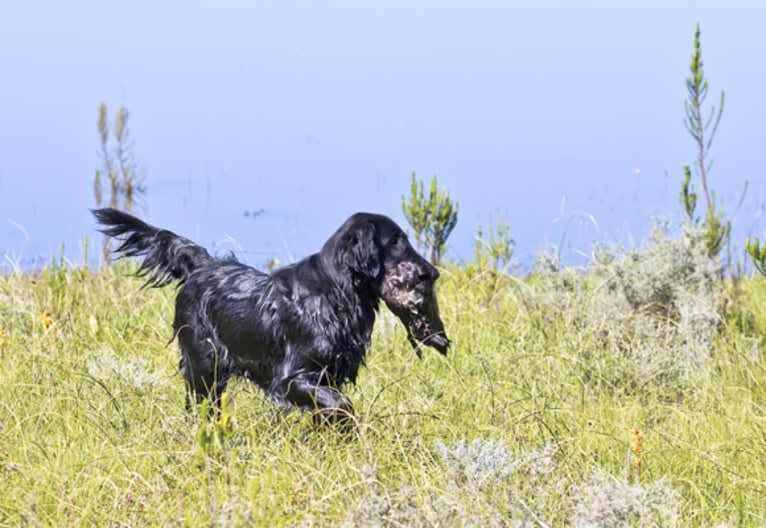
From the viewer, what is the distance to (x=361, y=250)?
474cm

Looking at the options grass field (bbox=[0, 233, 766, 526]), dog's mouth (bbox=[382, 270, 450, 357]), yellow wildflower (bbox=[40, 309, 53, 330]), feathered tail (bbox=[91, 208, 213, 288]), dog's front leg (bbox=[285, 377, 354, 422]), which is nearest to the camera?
grass field (bbox=[0, 233, 766, 526])

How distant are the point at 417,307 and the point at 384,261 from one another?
0.80 feet

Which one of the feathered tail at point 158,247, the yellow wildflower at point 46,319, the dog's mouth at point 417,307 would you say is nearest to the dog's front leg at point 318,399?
the dog's mouth at point 417,307

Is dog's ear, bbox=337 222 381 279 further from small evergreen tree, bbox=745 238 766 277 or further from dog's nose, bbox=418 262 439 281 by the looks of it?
small evergreen tree, bbox=745 238 766 277

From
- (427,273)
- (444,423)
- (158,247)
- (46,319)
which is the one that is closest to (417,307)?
(427,273)

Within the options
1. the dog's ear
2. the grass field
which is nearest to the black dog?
the dog's ear

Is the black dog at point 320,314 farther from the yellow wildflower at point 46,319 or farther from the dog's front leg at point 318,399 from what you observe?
the yellow wildflower at point 46,319

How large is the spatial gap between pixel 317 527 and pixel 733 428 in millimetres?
2485

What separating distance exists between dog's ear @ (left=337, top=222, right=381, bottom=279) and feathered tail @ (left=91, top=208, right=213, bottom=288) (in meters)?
1.33

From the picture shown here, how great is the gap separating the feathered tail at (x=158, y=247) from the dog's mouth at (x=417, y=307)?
1351mm

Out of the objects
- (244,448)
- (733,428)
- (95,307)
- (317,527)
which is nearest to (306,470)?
(244,448)

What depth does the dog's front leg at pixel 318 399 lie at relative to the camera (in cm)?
471

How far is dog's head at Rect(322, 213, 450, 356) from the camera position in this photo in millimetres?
4750

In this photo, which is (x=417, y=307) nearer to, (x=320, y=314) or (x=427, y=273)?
(x=427, y=273)
